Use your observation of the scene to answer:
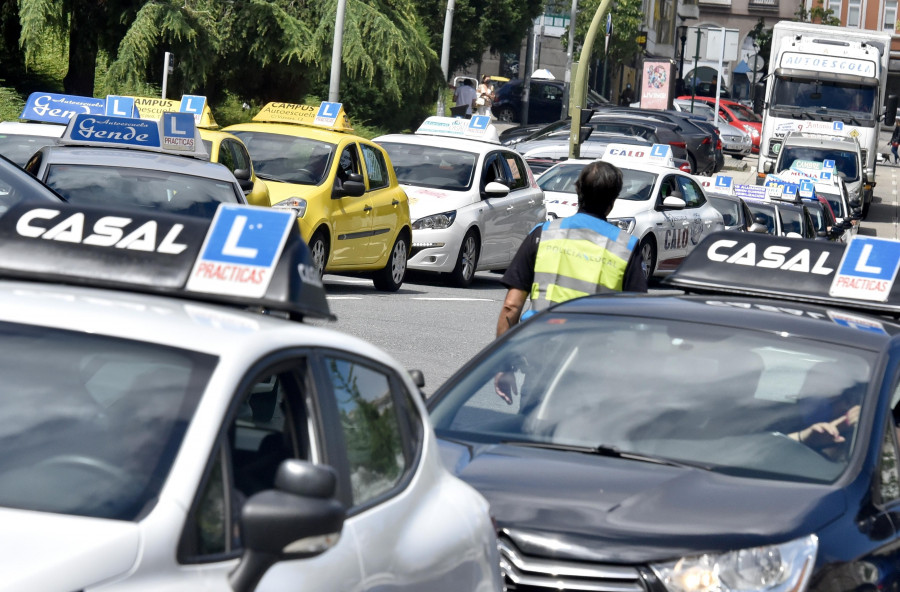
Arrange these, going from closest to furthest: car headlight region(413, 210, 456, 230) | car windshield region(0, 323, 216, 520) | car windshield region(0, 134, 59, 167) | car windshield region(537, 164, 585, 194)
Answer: car windshield region(0, 323, 216, 520) < car windshield region(0, 134, 59, 167) < car headlight region(413, 210, 456, 230) < car windshield region(537, 164, 585, 194)

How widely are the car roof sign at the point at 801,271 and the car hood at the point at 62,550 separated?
161 inches

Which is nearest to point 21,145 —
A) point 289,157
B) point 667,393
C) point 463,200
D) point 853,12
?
point 289,157

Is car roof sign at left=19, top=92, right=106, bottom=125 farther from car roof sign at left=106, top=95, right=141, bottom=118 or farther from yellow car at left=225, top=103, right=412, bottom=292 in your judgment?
yellow car at left=225, top=103, right=412, bottom=292

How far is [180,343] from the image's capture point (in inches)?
124

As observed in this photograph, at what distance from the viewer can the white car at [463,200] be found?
17875 mm

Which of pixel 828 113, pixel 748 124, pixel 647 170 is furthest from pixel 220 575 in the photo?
pixel 748 124

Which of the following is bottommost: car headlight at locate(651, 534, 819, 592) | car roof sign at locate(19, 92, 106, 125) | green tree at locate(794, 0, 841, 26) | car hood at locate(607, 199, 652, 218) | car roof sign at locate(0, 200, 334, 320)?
car hood at locate(607, 199, 652, 218)

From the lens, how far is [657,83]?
50062 mm

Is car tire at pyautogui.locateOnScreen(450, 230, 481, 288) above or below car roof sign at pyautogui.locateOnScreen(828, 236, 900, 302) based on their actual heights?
below

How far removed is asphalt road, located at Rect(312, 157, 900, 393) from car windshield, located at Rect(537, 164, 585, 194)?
5.56 feet

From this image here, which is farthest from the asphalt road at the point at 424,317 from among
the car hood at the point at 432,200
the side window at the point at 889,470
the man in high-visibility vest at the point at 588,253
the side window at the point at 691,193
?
the side window at the point at 889,470

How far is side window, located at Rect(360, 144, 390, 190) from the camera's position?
16578 millimetres

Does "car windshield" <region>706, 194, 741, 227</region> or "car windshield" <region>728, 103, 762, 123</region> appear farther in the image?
"car windshield" <region>728, 103, 762, 123</region>

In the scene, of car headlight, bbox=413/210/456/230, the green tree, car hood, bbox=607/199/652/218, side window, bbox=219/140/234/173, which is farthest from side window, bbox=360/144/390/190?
the green tree
